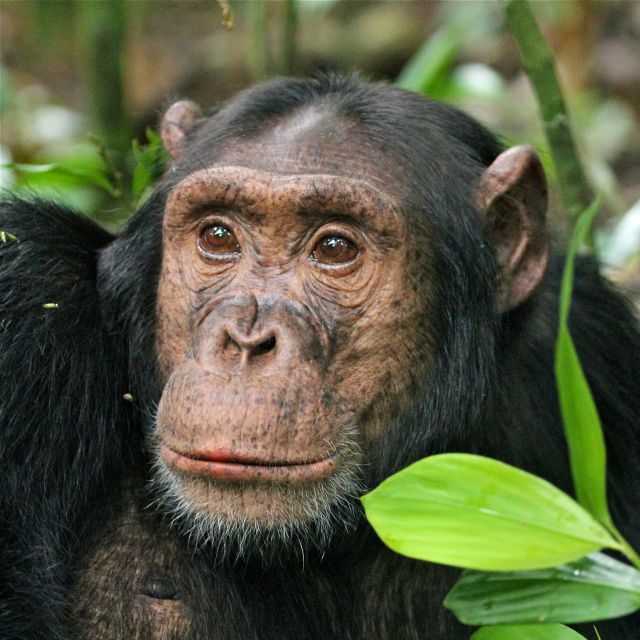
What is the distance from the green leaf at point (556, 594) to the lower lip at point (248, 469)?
2.88 feet

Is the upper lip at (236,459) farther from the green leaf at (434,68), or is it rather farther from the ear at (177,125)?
the green leaf at (434,68)

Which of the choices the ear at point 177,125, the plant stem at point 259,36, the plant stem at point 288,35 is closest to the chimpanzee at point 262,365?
the ear at point 177,125

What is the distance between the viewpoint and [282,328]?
4.31m

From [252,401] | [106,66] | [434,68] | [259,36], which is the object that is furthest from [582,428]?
[106,66]

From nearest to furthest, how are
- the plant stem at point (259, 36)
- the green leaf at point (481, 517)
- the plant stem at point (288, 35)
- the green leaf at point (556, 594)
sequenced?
the green leaf at point (481, 517), the green leaf at point (556, 594), the plant stem at point (288, 35), the plant stem at point (259, 36)

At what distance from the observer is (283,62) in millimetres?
7898

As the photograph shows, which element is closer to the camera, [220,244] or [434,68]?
[220,244]

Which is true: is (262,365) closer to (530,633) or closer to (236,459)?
(236,459)

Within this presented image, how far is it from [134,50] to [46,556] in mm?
13613

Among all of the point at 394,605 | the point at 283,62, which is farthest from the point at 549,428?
the point at 283,62

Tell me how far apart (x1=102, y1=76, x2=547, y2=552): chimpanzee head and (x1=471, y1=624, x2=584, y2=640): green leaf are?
91cm

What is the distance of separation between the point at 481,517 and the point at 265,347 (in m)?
1.39

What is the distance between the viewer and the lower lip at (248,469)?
13.5ft

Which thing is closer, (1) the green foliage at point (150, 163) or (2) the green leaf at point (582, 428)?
(2) the green leaf at point (582, 428)
